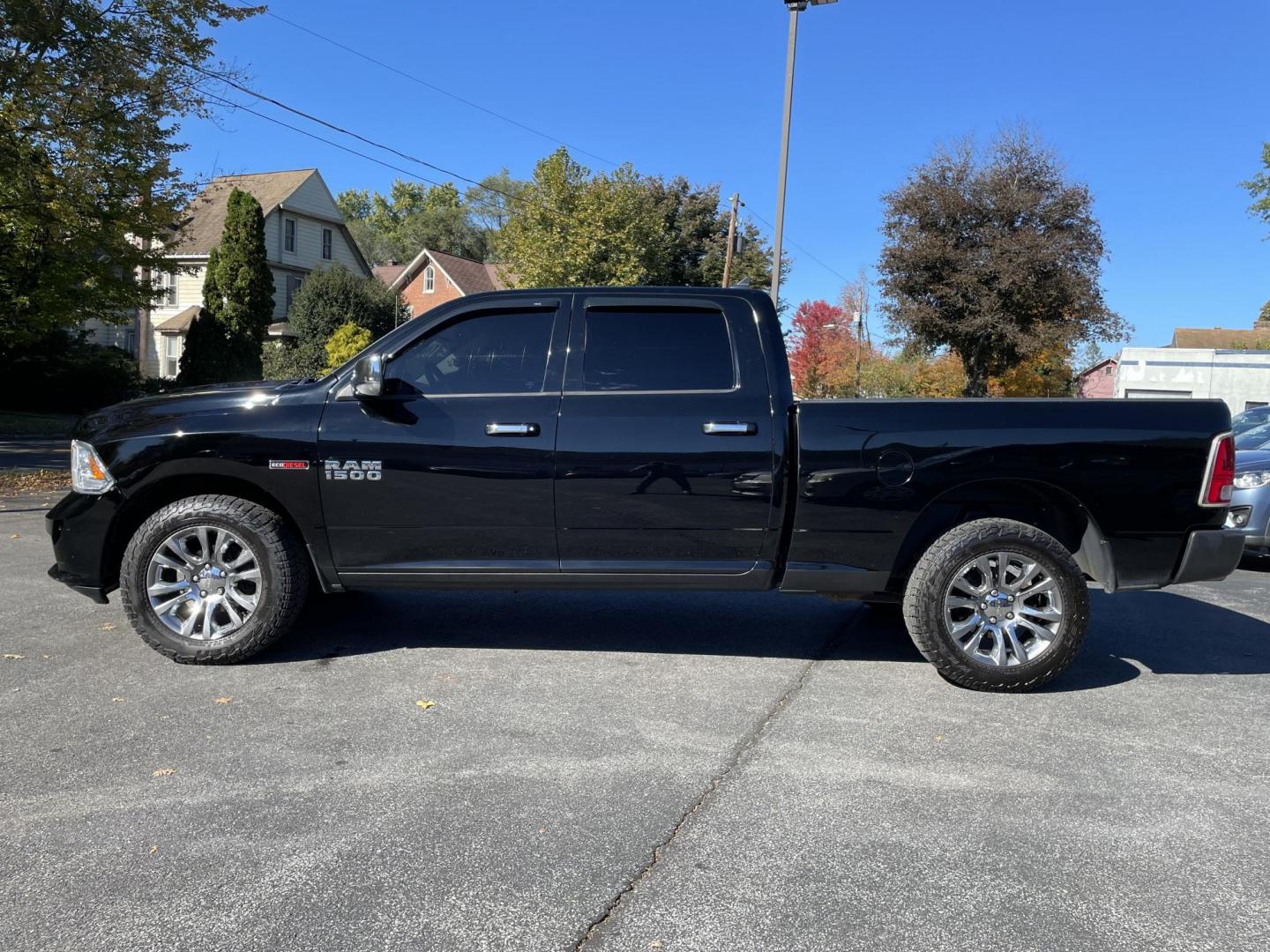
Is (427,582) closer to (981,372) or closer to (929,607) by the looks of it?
(929,607)

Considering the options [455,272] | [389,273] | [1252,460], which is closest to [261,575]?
[1252,460]

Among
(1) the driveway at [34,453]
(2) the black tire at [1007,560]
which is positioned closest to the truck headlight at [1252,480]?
(2) the black tire at [1007,560]

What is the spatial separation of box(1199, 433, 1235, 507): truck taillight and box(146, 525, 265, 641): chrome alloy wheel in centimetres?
470

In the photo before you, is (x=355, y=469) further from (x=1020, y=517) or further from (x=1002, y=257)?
(x=1002, y=257)

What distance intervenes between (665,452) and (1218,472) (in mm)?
2696

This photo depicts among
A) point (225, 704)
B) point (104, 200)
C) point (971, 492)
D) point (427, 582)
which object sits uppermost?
point (104, 200)

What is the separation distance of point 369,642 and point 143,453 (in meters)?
1.55

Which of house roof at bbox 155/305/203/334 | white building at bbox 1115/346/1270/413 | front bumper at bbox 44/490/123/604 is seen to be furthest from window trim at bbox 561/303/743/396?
house roof at bbox 155/305/203/334

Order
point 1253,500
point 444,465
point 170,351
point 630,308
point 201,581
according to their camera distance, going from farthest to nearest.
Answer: point 170,351 → point 1253,500 → point 630,308 → point 201,581 → point 444,465

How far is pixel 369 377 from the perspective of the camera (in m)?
4.55

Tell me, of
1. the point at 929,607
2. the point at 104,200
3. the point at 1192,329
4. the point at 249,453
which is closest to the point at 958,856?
Answer: the point at 929,607

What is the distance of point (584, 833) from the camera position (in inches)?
122

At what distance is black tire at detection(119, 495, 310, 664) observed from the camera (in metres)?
4.71

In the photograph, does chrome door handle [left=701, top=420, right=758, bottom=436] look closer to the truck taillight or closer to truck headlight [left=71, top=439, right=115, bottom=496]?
the truck taillight
